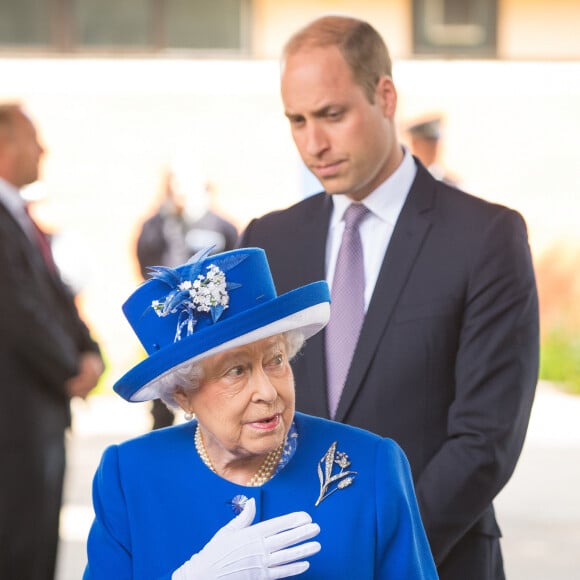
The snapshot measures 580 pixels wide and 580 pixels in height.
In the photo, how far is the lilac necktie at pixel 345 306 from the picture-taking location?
9.71 feet

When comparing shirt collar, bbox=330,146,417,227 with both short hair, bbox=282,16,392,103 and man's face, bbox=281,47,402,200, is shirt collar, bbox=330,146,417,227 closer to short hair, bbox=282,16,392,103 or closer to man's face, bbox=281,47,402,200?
man's face, bbox=281,47,402,200

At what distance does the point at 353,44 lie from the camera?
3.02 m

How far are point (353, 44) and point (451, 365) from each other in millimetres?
743

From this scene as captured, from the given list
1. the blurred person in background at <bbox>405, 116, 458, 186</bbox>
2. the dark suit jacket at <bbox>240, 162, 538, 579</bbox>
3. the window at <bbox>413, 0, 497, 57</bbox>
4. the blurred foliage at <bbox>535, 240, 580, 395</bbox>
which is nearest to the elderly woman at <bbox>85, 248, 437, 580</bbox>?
the dark suit jacket at <bbox>240, 162, 538, 579</bbox>

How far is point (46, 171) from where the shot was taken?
13.8m

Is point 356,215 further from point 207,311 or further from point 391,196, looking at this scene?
point 207,311

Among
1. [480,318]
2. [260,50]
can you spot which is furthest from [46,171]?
[480,318]

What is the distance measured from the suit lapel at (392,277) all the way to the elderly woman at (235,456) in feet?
1.43

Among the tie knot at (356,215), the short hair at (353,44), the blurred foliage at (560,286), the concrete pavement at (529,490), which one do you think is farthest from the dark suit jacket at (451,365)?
the blurred foliage at (560,286)

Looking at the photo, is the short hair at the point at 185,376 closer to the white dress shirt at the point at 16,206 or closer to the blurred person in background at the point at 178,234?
the white dress shirt at the point at 16,206

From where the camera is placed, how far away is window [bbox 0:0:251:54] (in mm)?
14023

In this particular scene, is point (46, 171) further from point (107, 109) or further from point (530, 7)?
point (530, 7)

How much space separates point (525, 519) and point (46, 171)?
760cm

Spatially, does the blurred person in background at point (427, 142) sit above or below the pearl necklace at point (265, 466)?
above
